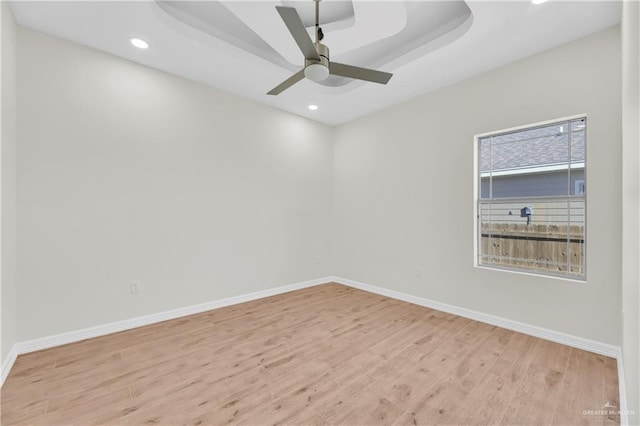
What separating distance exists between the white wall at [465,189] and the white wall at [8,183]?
4.09 m

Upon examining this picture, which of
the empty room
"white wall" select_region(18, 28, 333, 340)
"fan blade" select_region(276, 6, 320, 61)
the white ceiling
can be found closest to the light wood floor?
the empty room

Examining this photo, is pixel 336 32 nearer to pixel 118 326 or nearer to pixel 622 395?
pixel 622 395

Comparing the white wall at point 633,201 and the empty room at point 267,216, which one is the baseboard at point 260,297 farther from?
the white wall at point 633,201

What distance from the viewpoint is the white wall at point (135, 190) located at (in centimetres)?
265

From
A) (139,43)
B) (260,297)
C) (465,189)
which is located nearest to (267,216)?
(260,297)

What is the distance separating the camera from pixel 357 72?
7.64ft

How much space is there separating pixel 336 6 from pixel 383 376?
11.0 feet

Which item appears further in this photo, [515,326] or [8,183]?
[515,326]

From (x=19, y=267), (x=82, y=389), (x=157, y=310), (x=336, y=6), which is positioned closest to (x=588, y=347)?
(x=336, y=6)

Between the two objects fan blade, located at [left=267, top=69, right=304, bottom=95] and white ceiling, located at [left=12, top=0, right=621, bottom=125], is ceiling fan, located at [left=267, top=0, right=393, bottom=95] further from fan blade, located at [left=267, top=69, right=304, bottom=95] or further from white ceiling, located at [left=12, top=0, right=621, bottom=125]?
white ceiling, located at [left=12, top=0, right=621, bottom=125]

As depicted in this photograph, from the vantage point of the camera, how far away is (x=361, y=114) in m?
4.71

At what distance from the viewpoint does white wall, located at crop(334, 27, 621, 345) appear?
8.37 ft

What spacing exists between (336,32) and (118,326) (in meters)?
3.82

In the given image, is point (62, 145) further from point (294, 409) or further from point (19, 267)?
point (294, 409)
